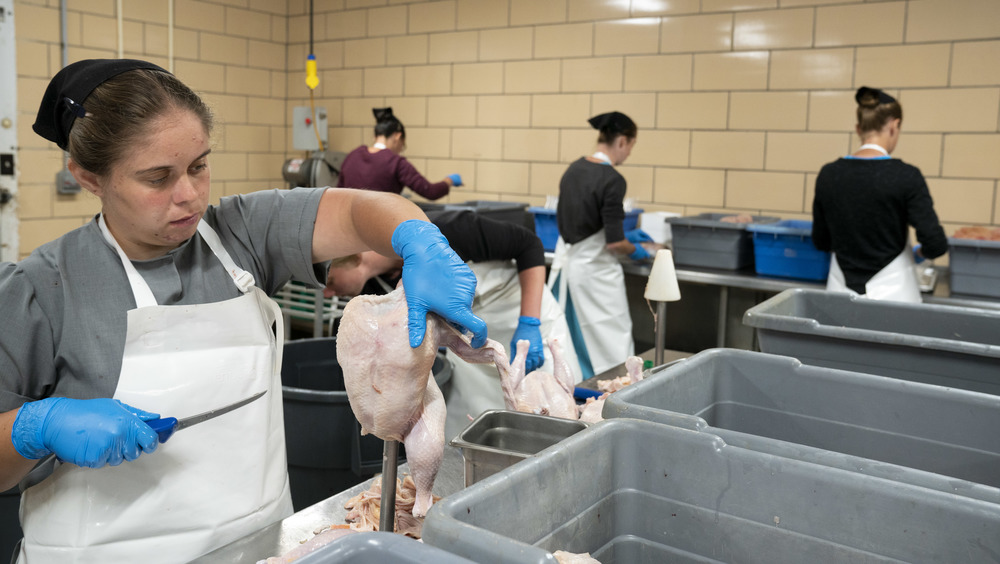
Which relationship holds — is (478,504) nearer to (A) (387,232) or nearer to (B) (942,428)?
(A) (387,232)

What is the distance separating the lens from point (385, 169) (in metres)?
5.44

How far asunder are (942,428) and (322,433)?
161 cm

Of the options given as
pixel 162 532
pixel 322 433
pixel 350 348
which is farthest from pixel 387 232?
pixel 322 433

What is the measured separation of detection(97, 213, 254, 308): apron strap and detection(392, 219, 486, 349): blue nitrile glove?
1.33 ft

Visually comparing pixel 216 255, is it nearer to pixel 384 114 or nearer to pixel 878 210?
pixel 878 210

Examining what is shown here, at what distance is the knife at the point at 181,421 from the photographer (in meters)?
→ 1.43

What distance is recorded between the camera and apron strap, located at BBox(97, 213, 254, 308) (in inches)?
60.0

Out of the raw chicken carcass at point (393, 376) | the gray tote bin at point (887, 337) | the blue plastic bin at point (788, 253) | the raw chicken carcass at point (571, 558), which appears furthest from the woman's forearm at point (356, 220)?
the blue plastic bin at point (788, 253)

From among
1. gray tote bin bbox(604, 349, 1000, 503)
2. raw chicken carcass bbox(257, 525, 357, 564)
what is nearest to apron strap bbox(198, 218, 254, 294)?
raw chicken carcass bbox(257, 525, 357, 564)

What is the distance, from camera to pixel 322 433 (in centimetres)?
227

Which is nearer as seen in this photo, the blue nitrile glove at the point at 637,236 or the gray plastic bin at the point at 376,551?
the gray plastic bin at the point at 376,551

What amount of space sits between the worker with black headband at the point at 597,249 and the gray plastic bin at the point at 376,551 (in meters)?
3.76

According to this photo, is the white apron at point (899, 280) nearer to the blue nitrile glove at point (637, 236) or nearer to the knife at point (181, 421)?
the blue nitrile glove at point (637, 236)

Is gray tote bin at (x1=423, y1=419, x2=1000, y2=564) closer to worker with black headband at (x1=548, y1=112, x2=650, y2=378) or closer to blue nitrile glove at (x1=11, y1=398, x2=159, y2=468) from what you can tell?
blue nitrile glove at (x1=11, y1=398, x2=159, y2=468)
